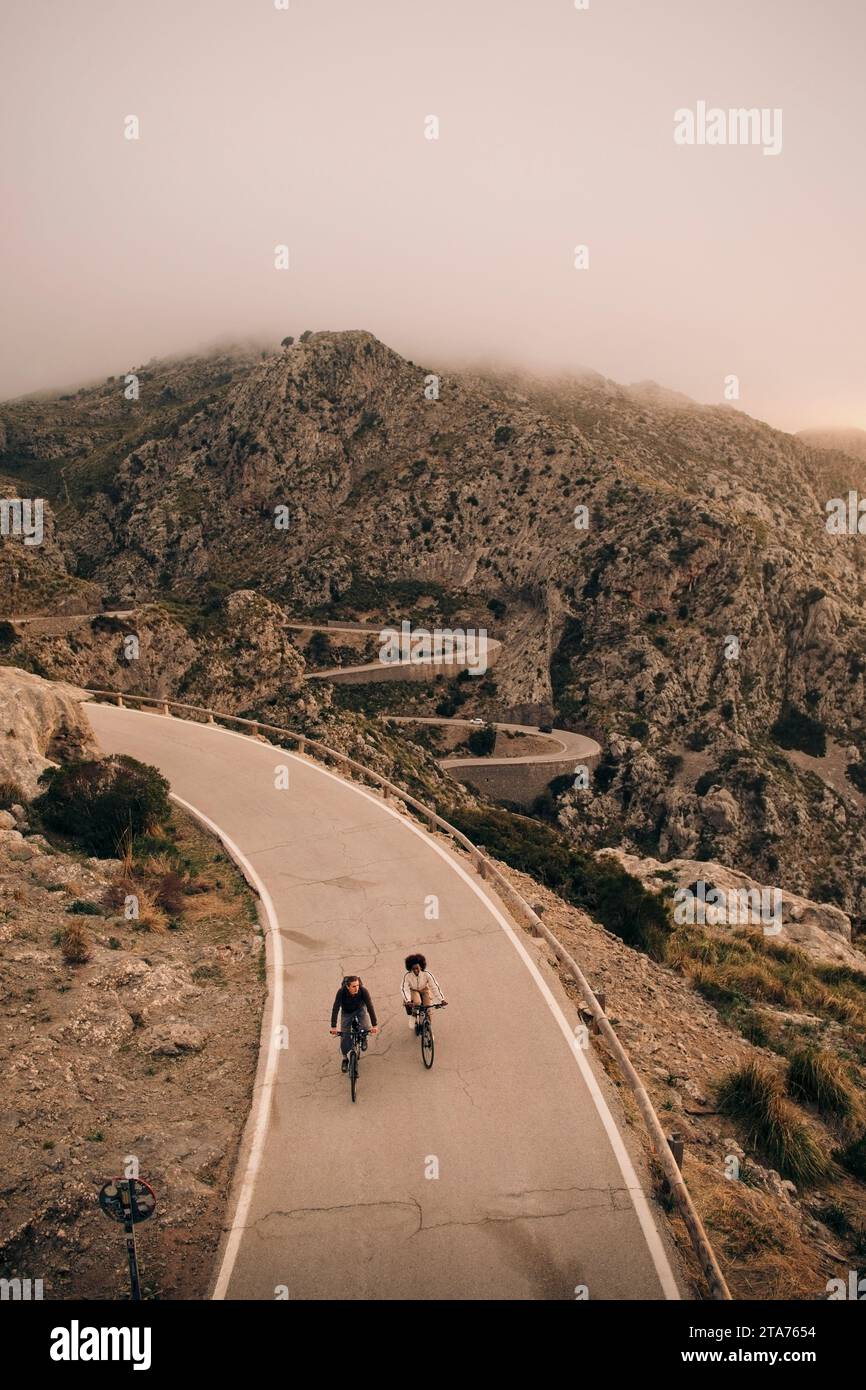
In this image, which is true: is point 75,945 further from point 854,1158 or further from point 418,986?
point 854,1158

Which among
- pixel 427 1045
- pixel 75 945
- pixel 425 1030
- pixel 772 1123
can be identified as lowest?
pixel 772 1123

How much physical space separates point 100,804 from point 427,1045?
37.8 feet

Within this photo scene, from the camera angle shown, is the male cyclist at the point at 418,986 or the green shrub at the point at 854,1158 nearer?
the green shrub at the point at 854,1158

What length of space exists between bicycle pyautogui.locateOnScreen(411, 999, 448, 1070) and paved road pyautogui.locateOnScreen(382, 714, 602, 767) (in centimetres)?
5905

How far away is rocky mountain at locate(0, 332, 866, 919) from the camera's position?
73938 millimetres

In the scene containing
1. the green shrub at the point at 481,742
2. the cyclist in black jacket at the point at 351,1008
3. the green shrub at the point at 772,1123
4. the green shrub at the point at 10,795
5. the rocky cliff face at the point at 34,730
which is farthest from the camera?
the green shrub at the point at 481,742

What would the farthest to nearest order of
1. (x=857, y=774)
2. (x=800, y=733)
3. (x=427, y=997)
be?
(x=800, y=733) → (x=857, y=774) → (x=427, y=997)

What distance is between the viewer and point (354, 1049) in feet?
32.3

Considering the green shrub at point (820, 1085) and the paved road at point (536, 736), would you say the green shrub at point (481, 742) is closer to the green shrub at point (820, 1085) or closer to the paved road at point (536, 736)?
the paved road at point (536, 736)

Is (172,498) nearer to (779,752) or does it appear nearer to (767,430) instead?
(779,752)

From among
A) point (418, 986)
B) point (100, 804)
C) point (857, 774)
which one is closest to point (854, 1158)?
point (418, 986)

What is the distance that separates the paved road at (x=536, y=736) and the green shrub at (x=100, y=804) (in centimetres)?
5118

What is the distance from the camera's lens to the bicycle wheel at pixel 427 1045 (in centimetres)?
1036

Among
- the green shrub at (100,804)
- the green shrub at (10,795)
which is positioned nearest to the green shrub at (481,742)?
the green shrub at (100,804)
